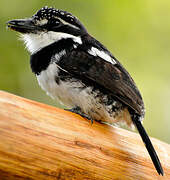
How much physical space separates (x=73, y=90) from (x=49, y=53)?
0.34 metres

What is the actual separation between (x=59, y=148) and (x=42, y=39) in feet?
3.80

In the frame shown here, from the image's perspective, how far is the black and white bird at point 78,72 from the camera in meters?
2.53

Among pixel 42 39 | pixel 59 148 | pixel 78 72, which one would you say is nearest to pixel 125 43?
pixel 42 39

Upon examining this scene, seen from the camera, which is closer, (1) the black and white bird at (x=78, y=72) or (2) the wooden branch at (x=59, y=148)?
(2) the wooden branch at (x=59, y=148)

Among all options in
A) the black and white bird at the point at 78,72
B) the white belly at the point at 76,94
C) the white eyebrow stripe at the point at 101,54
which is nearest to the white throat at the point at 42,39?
the black and white bird at the point at 78,72

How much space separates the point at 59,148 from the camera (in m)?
1.82

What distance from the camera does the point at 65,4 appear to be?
446 centimetres

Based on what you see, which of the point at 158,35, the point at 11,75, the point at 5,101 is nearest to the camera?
the point at 5,101

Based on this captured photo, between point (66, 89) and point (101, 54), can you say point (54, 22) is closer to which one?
point (101, 54)

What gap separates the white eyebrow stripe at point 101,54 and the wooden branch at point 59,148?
27.4 inches

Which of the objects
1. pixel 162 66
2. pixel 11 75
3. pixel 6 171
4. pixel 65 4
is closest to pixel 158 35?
pixel 162 66

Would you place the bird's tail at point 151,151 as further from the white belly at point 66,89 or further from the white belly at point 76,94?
→ the white belly at point 66,89

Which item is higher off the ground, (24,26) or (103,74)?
(24,26)

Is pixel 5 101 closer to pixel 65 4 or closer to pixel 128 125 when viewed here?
pixel 128 125
